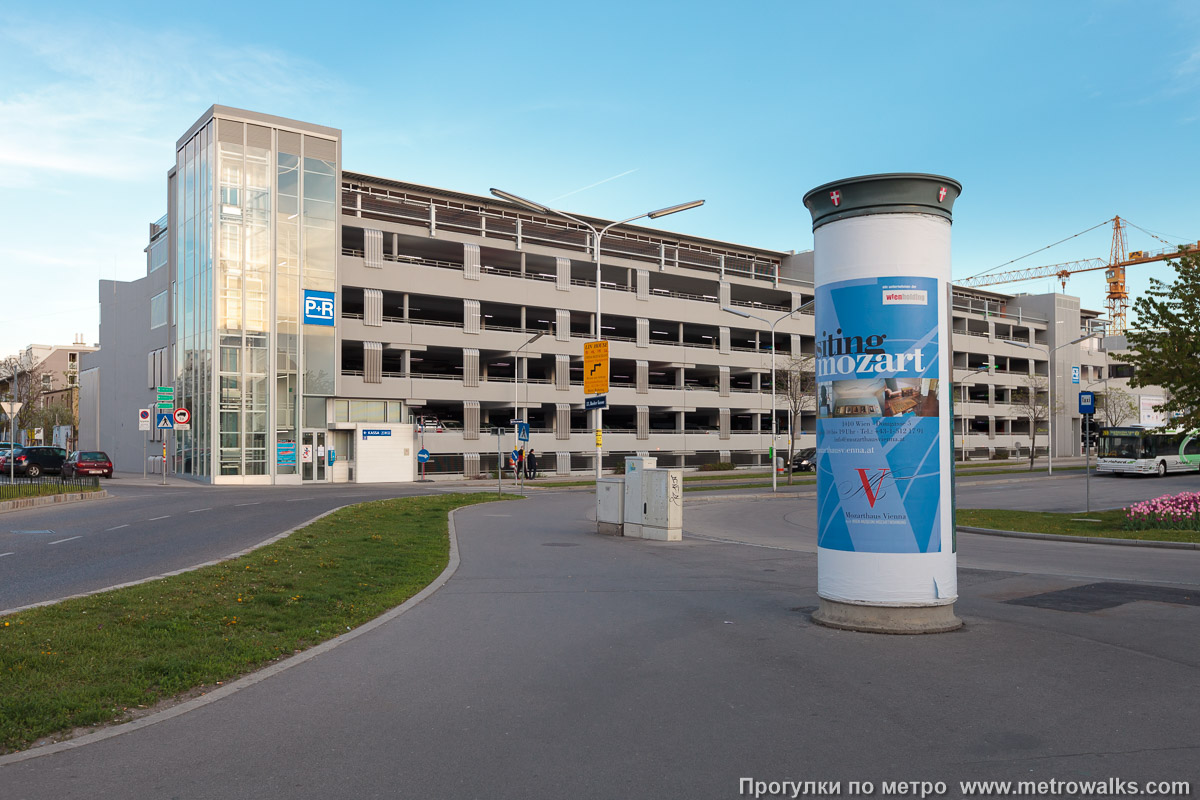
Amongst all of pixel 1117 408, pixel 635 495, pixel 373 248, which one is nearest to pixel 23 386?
pixel 373 248

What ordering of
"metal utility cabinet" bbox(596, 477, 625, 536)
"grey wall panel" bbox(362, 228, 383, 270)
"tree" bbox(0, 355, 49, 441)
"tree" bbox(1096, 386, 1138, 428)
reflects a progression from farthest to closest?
"tree" bbox(0, 355, 49, 441) → "tree" bbox(1096, 386, 1138, 428) → "grey wall panel" bbox(362, 228, 383, 270) → "metal utility cabinet" bbox(596, 477, 625, 536)

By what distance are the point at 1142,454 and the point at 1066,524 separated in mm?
34492

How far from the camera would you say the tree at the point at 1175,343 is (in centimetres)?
1998

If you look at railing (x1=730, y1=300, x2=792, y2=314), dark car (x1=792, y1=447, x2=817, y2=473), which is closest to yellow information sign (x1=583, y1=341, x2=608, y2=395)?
dark car (x1=792, y1=447, x2=817, y2=473)

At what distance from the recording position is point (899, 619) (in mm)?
8406

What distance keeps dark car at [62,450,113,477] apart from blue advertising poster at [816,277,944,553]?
160 ft

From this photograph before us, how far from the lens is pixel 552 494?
36.7 m

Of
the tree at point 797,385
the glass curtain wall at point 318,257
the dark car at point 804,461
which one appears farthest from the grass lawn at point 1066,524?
the dark car at point 804,461

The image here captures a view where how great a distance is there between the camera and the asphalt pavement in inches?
186

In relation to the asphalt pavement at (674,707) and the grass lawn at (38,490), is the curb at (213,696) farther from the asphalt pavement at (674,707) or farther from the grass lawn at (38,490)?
the grass lawn at (38,490)

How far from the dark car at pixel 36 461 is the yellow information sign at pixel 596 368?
117 ft

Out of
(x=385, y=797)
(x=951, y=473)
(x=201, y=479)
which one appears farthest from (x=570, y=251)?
(x=385, y=797)

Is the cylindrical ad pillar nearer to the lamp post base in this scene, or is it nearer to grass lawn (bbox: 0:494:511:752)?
the lamp post base

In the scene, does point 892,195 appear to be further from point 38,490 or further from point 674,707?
point 38,490
